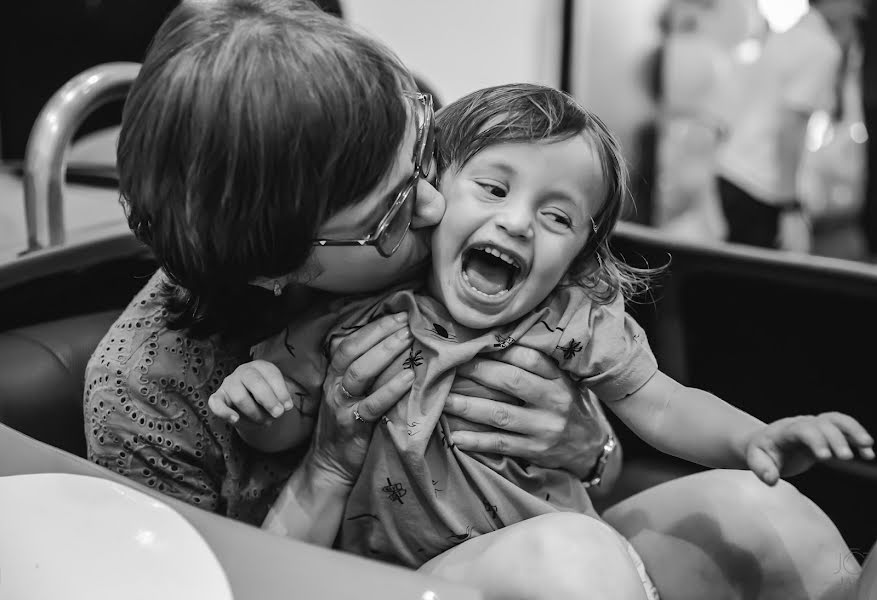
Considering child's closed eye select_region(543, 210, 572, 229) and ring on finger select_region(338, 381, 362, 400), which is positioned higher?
child's closed eye select_region(543, 210, 572, 229)

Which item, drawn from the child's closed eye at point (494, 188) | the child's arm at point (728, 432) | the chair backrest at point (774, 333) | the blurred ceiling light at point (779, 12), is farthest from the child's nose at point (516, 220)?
the blurred ceiling light at point (779, 12)

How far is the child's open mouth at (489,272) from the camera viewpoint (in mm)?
603

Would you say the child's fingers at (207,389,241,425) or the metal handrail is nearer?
the child's fingers at (207,389,241,425)

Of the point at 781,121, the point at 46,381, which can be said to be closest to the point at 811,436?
the point at 46,381

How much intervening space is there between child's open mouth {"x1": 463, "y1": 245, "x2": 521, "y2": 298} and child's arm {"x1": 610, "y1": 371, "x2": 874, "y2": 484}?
0.12 m

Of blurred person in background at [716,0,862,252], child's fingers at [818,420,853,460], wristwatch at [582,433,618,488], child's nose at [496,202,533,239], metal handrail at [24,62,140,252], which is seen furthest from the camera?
Answer: blurred person in background at [716,0,862,252]

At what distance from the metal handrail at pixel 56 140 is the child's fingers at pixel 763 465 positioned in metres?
0.60

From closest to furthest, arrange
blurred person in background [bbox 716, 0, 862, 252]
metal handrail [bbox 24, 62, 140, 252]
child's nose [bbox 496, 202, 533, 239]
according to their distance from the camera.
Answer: child's nose [bbox 496, 202, 533, 239], metal handrail [bbox 24, 62, 140, 252], blurred person in background [bbox 716, 0, 862, 252]

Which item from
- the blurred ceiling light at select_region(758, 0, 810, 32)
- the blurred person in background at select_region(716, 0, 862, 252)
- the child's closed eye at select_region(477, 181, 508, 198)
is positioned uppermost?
the child's closed eye at select_region(477, 181, 508, 198)

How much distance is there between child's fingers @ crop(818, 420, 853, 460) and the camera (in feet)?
1.58

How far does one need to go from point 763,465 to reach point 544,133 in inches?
9.5

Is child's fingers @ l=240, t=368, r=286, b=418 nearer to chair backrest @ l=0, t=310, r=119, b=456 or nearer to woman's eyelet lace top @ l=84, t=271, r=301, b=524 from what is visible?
woman's eyelet lace top @ l=84, t=271, r=301, b=524

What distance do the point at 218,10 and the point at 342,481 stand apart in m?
0.31

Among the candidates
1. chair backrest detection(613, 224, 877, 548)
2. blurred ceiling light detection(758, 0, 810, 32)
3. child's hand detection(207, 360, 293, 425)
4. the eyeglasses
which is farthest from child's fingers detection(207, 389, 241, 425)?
blurred ceiling light detection(758, 0, 810, 32)
